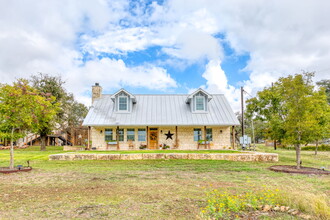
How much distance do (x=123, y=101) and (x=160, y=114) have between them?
3668 millimetres

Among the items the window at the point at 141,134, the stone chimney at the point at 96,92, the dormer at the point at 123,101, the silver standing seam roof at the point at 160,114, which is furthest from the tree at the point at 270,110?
the stone chimney at the point at 96,92

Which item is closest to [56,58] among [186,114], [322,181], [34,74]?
[34,74]

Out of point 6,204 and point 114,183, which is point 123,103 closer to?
point 114,183

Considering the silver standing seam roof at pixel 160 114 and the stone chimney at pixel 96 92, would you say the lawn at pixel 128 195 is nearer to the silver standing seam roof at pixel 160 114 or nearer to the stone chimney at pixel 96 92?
the silver standing seam roof at pixel 160 114

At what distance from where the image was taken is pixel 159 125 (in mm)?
21234

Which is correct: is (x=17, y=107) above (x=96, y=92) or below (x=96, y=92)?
below

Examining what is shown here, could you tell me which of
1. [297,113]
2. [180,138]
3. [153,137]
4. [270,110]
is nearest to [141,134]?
[153,137]

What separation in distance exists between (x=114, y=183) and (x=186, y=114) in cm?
1488

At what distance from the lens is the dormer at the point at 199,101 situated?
22.8m

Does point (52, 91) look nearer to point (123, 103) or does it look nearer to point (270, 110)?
point (123, 103)

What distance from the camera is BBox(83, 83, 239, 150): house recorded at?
2145 cm

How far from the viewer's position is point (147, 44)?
751 inches

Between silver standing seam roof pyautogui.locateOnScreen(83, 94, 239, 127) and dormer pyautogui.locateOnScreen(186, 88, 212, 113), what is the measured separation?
438 mm

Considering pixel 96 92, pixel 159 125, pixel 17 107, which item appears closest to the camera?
pixel 17 107
